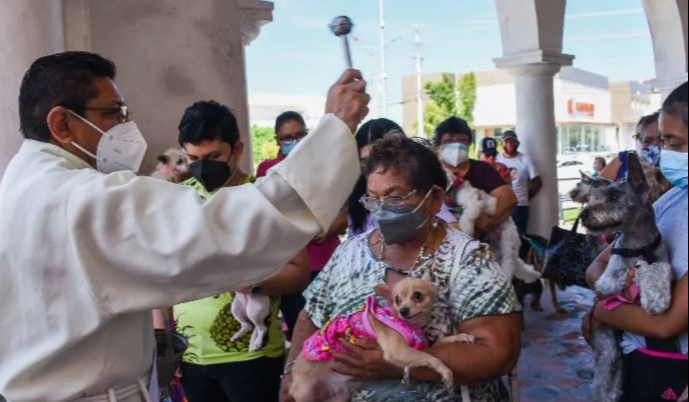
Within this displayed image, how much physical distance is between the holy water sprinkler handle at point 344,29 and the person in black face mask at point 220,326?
1262 millimetres

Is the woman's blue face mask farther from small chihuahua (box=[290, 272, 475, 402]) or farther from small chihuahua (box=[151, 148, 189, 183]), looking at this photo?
small chihuahua (box=[151, 148, 189, 183])

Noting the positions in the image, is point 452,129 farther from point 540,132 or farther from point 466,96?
point 466,96

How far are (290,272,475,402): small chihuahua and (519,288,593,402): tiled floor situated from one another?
11.1 ft

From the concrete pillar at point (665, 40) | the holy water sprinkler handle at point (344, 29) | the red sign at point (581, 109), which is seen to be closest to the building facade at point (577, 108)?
the red sign at point (581, 109)

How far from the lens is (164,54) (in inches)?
174

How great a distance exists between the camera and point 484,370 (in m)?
2.09

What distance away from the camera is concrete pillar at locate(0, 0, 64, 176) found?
3129 mm

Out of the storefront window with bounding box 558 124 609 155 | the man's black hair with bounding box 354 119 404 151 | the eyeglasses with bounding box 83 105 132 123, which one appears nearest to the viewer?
the eyeglasses with bounding box 83 105 132 123

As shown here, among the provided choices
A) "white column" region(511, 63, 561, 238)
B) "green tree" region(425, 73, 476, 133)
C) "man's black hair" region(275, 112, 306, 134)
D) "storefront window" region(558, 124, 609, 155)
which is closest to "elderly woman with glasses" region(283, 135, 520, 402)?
"man's black hair" region(275, 112, 306, 134)

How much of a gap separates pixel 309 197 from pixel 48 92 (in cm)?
85

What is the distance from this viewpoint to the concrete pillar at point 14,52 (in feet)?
10.3

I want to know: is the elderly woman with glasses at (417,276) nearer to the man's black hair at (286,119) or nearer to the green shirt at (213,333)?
the green shirt at (213,333)

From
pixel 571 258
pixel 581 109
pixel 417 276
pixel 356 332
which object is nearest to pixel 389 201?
pixel 417 276

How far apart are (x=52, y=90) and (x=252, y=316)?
140 centimetres
